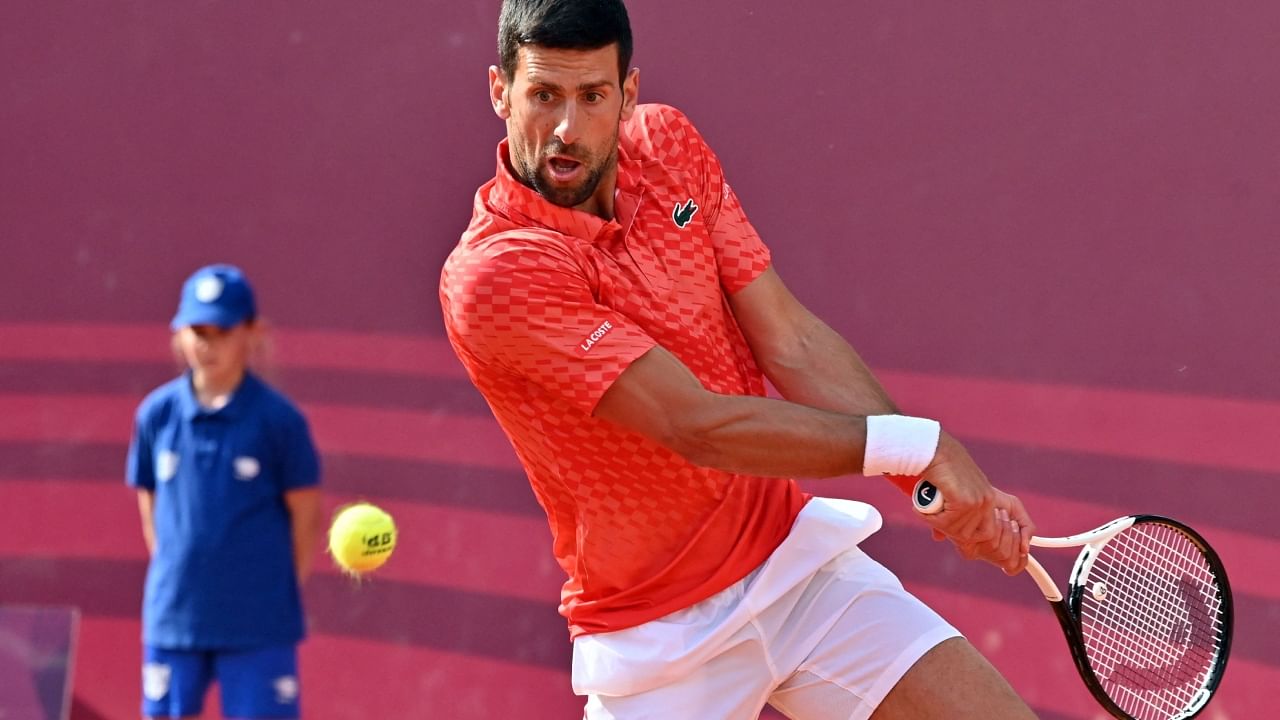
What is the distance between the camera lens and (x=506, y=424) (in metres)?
2.61

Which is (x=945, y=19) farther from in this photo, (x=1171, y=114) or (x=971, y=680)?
(x=971, y=680)

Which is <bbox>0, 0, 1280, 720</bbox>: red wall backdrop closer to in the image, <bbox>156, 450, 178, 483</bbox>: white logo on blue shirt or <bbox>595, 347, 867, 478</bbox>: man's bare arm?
<bbox>156, 450, 178, 483</bbox>: white logo on blue shirt

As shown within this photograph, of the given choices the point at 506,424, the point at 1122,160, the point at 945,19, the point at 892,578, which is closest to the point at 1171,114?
the point at 1122,160

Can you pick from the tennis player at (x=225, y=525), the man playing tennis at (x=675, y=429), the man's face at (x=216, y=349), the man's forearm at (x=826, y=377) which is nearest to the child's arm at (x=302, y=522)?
the tennis player at (x=225, y=525)

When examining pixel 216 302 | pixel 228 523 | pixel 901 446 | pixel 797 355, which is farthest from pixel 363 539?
pixel 901 446

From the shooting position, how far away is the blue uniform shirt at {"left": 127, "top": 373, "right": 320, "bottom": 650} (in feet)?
11.7

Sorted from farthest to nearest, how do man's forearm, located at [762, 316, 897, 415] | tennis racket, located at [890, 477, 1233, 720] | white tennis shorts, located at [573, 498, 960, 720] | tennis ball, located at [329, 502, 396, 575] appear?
tennis ball, located at [329, 502, 396, 575], tennis racket, located at [890, 477, 1233, 720], man's forearm, located at [762, 316, 897, 415], white tennis shorts, located at [573, 498, 960, 720]

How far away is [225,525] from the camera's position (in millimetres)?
3568

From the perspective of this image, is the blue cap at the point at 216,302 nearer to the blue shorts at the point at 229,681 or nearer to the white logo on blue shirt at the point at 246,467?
the white logo on blue shirt at the point at 246,467

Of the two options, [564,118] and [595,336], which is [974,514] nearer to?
[595,336]

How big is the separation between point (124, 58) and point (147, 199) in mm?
335

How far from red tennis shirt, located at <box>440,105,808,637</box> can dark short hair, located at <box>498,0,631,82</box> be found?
0.61 feet

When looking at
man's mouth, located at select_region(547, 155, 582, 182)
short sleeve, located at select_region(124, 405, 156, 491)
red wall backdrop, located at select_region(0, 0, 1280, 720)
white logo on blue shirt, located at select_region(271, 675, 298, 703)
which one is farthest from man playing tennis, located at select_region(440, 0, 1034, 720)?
short sleeve, located at select_region(124, 405, 156, 491)

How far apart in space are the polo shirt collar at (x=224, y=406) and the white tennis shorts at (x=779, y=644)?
127cm
